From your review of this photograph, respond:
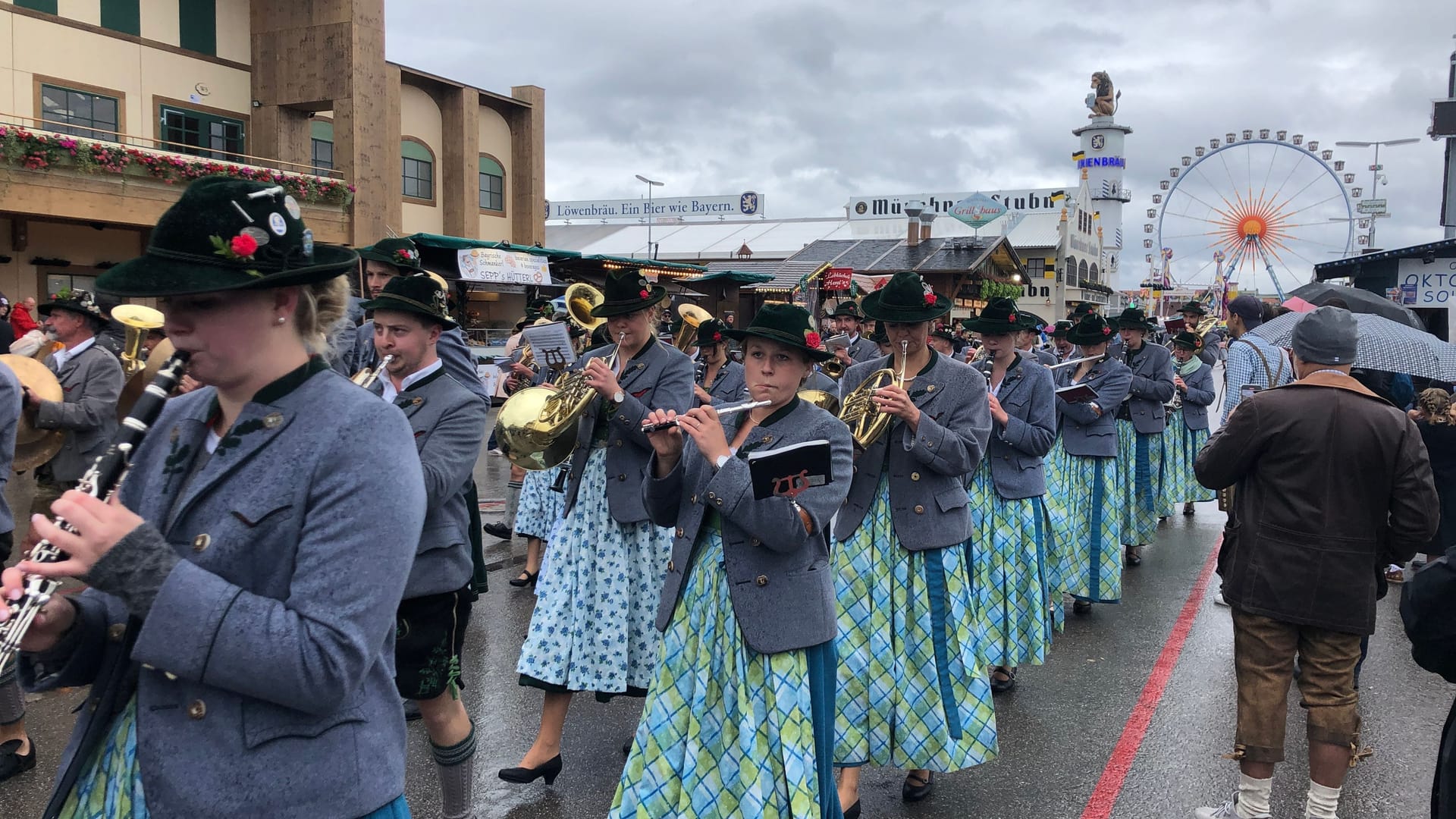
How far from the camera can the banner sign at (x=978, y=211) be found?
47844 mm

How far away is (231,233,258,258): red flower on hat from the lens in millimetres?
1764

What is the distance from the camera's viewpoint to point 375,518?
5.94 feet

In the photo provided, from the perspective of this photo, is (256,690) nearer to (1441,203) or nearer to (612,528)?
(612,528)

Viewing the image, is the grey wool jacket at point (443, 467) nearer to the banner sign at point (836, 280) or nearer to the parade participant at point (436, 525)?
the parade participant at point (436, 525)

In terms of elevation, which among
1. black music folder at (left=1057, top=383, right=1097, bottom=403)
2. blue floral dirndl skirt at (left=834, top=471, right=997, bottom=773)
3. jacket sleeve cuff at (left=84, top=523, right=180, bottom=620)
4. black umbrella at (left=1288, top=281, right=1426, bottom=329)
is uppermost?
black umbrella at (left=1288, top=281, right=1426, bottom=329)

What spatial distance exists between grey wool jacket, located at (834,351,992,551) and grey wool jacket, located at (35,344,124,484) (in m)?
4.51

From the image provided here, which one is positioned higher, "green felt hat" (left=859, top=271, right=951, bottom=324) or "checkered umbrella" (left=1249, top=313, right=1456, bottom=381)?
"green felt hat" (left=859, top=271, right=951, bottom=324)

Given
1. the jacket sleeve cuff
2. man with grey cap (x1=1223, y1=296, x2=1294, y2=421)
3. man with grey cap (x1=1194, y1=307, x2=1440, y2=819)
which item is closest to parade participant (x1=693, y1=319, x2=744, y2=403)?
man with grey cap (x1=1223, y1=296, x2=1294, y2=421)

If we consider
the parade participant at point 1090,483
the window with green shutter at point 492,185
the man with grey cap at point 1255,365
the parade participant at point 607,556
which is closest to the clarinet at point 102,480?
the parade participant at point 607,556

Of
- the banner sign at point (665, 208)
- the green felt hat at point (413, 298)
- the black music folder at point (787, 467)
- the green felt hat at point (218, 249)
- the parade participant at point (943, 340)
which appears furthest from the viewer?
the banner sign at point (665, 208)

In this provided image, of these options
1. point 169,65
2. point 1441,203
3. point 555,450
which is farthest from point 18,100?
point 1441,203

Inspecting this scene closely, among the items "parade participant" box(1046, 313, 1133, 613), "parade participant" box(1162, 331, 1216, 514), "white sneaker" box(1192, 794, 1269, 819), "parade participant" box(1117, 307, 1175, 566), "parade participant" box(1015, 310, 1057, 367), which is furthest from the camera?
"parade participant" box(1162, 331, 1216, 514)

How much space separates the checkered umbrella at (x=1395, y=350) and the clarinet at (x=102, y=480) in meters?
5.69

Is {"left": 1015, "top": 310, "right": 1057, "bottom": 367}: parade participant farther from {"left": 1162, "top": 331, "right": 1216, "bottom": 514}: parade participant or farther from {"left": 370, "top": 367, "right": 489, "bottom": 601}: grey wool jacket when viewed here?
{"left": 370, "top": 367, "right": 489, "bottom": 601}: grey wool jacket
